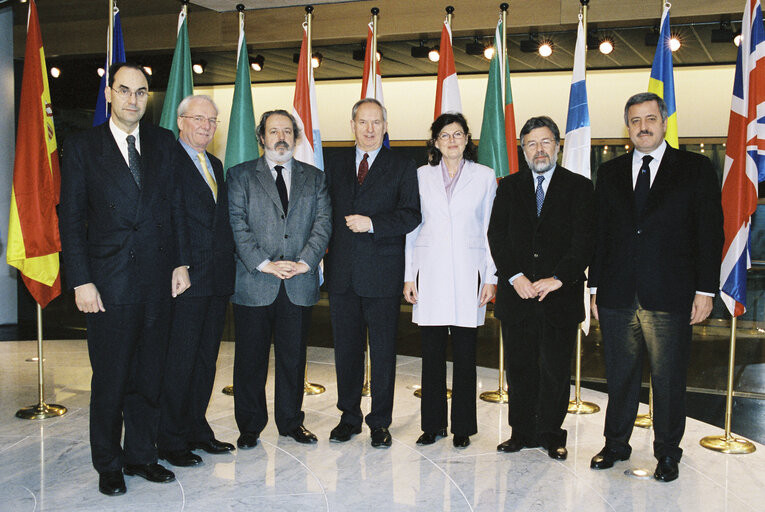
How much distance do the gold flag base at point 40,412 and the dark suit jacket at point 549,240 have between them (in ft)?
9.41

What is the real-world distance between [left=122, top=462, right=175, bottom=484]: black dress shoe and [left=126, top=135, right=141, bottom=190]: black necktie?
4.26 ft

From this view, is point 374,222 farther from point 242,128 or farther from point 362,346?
point 242,128

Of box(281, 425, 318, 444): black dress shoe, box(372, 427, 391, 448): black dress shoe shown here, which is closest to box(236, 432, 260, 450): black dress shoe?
box(281, 425, 318, 444): black dress shoe

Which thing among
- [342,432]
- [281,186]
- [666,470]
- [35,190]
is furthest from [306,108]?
[666,470]

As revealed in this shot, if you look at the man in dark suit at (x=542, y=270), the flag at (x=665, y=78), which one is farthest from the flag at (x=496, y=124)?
the man in dark suit at (x=542, y=270)

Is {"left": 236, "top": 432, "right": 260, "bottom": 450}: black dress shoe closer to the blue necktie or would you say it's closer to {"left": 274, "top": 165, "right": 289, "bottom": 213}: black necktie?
{"left": 274, "top": 165, "right": 289, "bottom": 213}: black necktie

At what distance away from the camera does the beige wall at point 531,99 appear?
26.9 ft

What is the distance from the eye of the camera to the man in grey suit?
3512mm

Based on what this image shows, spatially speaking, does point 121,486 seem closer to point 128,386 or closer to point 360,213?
point 128,386

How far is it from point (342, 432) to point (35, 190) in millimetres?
2343

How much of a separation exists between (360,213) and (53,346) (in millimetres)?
4239

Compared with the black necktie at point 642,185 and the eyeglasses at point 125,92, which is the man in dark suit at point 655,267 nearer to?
the black necktie at point 642,185

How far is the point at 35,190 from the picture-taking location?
410 centimetres

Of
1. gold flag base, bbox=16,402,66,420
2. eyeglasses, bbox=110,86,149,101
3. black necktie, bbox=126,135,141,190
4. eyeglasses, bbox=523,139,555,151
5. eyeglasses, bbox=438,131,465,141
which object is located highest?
eyeglasses, bbox=110,86,149,101
